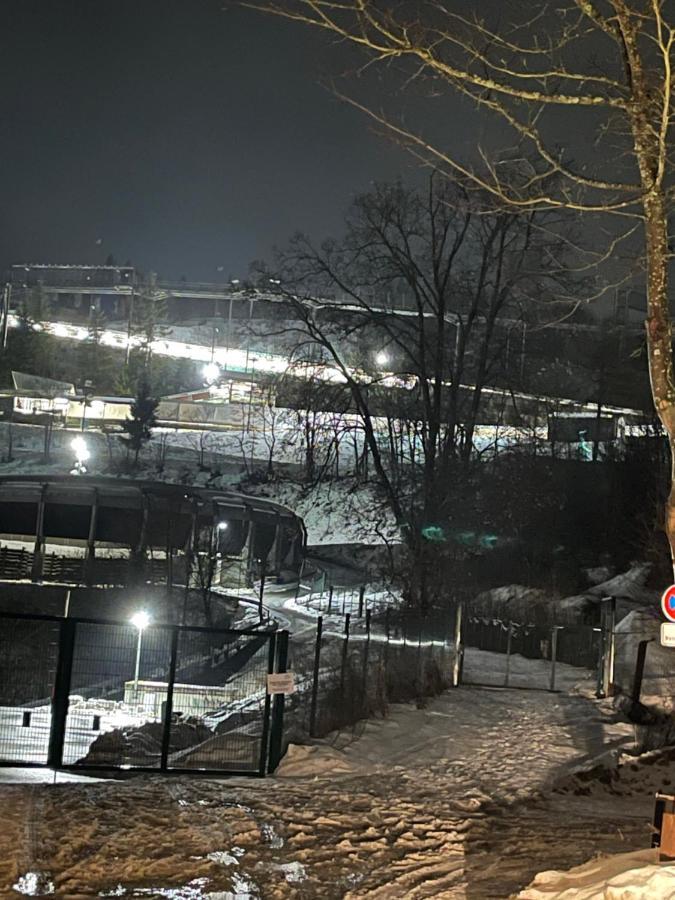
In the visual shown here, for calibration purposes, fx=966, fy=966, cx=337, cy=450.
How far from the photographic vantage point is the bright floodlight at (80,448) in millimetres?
60531

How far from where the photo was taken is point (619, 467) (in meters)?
39.1

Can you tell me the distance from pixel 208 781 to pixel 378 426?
99.4ft

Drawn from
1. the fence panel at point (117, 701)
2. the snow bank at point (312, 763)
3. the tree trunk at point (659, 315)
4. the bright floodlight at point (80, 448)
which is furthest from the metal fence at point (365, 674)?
the bright floodlight at point (80, 448)

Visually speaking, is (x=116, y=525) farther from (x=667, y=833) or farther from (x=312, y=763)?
(x=667, y=833)

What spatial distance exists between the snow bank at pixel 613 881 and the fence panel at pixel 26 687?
282 inches

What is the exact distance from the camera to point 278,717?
11.9m

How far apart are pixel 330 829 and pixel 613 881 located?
3766 mm

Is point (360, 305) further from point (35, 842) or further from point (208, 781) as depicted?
point (35, 842)

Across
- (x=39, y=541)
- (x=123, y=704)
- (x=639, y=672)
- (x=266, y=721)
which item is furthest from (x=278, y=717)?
(x=39, y=541)

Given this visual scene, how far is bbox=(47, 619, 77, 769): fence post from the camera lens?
11.1 m

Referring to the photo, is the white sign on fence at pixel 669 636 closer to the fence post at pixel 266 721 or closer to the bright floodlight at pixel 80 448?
the fence post at pixel 266 721

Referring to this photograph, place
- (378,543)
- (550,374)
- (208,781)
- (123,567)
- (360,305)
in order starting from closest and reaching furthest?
(208,781) < (360,305) < (123,567) < (550,374) < (378,543)

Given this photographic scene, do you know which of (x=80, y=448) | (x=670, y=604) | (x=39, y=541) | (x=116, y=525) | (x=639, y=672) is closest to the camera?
(x=670, y=604)

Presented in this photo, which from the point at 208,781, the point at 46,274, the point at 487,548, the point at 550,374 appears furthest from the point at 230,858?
the point at 46,274
